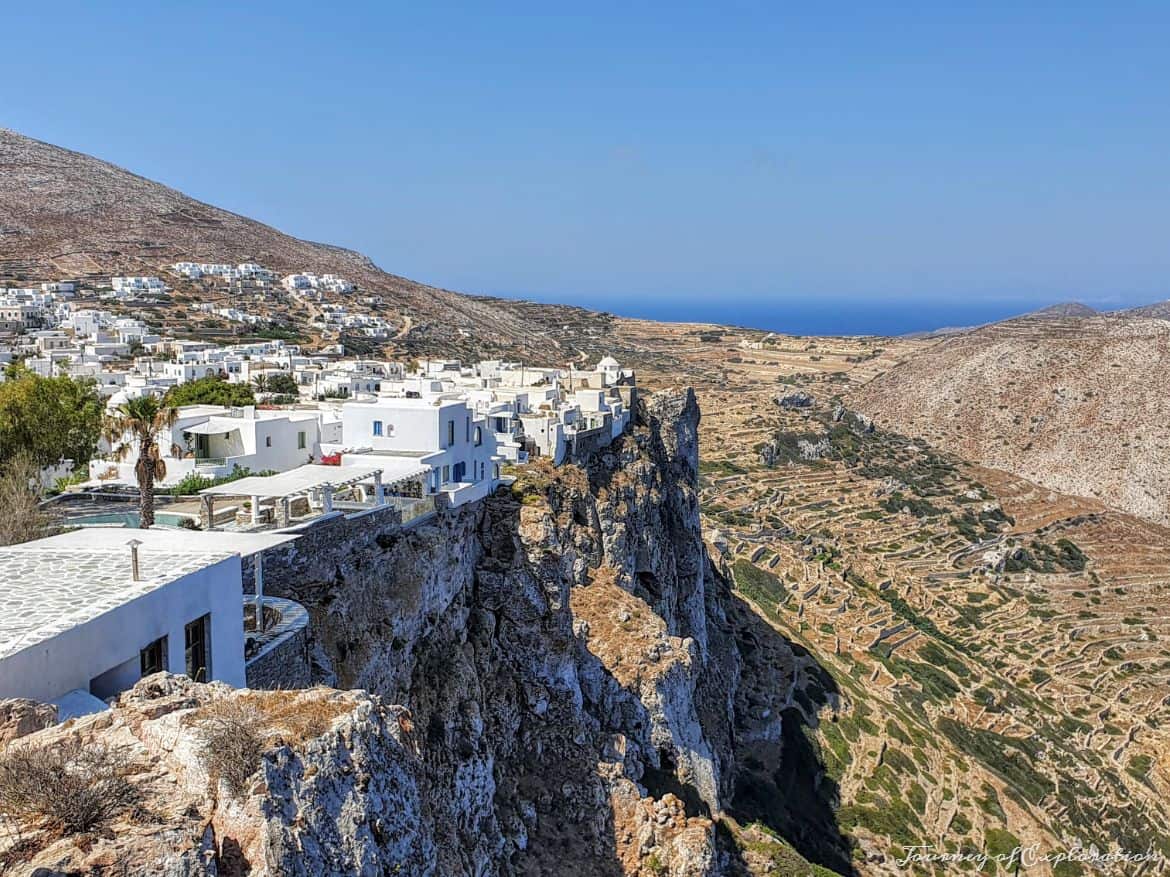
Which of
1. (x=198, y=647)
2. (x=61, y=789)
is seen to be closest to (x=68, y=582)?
(x=198, y=647)

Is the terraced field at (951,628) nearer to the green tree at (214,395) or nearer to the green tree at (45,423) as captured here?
the green tree at (214,395)

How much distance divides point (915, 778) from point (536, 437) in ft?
72.7

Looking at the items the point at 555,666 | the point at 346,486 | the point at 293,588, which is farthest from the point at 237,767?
the point at 555,666

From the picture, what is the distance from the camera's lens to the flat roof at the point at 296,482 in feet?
55.1

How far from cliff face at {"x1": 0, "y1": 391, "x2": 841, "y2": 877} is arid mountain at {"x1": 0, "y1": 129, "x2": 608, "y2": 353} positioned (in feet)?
232

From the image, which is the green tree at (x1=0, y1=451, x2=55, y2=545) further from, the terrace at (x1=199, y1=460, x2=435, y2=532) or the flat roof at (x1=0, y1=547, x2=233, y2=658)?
the flat roof at (x1=0, y1=547, x2=233, y2=658)

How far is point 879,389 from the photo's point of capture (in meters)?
113

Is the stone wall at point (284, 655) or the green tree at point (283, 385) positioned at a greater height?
the green tree at point (283, 385)

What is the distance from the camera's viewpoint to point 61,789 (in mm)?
5746

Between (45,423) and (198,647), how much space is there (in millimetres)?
16129

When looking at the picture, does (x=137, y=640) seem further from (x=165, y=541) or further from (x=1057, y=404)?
(x=1057, y=404)

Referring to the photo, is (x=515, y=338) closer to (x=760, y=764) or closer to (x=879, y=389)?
(x=879, y=389)

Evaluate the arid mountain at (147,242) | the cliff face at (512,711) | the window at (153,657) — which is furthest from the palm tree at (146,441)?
the arid mountain at (147,242)

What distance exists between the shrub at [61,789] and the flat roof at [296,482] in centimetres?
995
